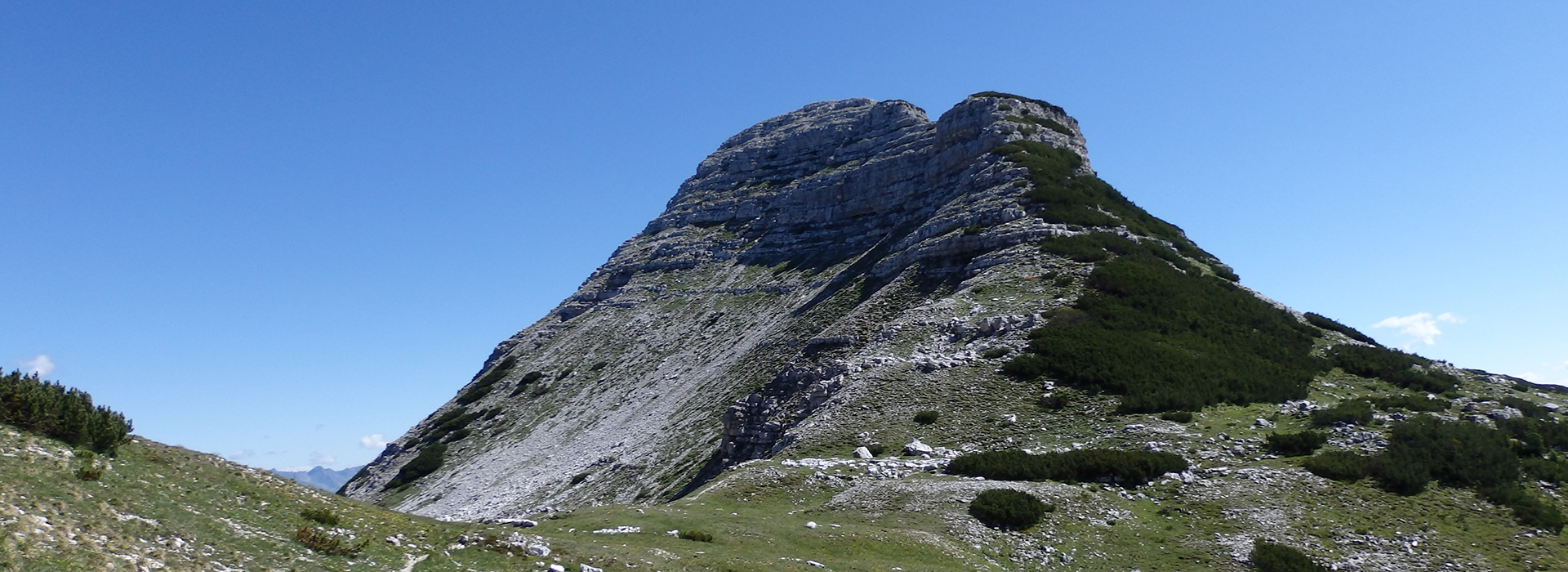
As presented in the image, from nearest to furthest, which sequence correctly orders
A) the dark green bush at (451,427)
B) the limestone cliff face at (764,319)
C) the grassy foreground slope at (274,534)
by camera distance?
the grassy foreground slope at (274,534)
the limestone cliff face at (764,319)
the dark green bush at (451,427)

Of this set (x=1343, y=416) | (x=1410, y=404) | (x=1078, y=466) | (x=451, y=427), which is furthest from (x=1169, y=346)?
(x=451, y=427)

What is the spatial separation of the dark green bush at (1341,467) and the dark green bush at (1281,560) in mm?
6404

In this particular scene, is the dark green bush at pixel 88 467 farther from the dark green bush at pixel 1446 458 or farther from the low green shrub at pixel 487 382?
the low green shrub at pixel 487 382

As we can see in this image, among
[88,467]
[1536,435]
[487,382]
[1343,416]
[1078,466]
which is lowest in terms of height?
[1078,466]

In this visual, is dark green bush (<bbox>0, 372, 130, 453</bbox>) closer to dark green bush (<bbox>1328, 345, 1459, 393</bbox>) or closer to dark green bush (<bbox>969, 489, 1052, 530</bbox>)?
dark green bush (<bbox>969, 489, 1052, 530</bbox>)

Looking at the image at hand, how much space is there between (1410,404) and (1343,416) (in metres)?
5.05

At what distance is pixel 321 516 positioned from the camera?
17766 mm

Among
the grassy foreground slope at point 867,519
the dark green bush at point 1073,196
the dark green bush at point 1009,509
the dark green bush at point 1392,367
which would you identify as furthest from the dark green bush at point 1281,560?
the dark green bush at point 1073,196

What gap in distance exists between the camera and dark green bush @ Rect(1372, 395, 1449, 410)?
36.4 metres

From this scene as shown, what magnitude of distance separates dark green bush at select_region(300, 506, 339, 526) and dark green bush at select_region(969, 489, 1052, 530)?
19.1 metres

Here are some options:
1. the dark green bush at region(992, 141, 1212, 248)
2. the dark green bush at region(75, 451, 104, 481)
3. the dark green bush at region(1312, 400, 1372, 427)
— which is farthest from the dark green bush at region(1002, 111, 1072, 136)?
the dark green bush at region(75, 451, 104, 481)

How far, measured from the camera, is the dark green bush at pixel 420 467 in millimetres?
87938

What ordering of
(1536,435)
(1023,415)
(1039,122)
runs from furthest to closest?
(1039,122) → (1023,415) → (1536,435)

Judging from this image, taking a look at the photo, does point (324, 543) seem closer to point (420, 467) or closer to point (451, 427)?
point (420, 467)
